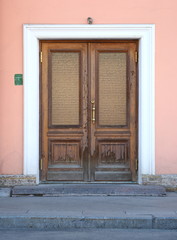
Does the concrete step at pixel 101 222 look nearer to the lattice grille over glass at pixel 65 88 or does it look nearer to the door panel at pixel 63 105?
the door panel at pixel 63 105

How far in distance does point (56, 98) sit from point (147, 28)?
193 centimetres

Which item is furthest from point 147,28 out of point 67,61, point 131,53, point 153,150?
point 153,150

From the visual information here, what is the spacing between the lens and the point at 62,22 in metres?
8.70

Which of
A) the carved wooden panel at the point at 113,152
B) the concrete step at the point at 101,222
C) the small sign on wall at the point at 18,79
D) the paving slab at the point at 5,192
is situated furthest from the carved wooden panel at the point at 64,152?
the concrete step at the point at 101,222

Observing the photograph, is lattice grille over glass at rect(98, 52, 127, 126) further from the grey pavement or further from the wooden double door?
the grey pavement

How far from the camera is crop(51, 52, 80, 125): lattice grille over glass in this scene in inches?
352

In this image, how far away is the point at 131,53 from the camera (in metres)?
8.92

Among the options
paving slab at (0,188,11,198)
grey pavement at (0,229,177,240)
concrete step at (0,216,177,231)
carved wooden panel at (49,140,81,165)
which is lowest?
grey pavement at (0,229,177,240)

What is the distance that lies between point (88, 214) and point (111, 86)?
276 centimetres

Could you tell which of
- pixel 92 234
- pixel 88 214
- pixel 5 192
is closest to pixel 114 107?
pixel 5 192

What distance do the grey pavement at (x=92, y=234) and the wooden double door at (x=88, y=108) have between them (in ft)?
7.74

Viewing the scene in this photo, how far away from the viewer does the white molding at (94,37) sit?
8.68m

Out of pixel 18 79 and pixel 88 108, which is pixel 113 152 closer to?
pixel 88 108

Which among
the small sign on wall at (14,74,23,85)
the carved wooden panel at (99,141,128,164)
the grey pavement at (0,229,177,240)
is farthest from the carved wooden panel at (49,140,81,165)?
the grey pavement at (0,229,177,240)
